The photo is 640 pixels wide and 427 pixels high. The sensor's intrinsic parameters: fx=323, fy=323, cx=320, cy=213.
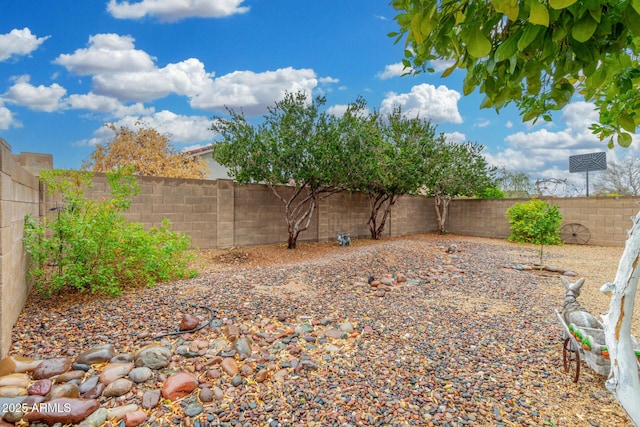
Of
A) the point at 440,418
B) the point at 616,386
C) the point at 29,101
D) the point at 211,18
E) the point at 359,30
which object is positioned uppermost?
the point at 211,18

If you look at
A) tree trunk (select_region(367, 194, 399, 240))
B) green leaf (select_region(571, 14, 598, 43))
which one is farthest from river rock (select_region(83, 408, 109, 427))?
tree trunk (select_region(367, 194, 399, 240))

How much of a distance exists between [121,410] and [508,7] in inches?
108

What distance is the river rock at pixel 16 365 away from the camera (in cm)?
230

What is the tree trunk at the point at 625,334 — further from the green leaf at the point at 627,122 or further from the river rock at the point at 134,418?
the river rock at the point at 134,418

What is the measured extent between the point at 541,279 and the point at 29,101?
10.7 meters

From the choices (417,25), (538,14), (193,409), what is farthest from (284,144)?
(538,14)

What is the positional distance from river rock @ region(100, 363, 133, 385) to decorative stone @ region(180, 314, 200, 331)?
59 centimetres

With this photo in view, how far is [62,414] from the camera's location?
1.91 m

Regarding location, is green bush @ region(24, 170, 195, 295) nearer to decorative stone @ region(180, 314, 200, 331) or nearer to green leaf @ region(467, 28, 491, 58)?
decorative stone @ region(180, 314, 200, 331)

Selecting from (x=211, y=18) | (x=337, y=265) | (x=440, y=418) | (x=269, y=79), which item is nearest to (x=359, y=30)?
(x=211, y=18)

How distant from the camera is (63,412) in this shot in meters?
1.92

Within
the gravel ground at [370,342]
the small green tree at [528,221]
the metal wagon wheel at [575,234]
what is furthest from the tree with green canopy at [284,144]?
the metal wagon wheel at [575,234]

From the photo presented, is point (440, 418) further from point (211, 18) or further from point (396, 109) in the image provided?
point (396, 109)

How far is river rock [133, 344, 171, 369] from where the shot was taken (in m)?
2.41
